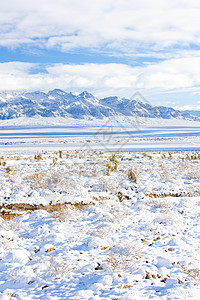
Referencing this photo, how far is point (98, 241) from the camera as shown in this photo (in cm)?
507

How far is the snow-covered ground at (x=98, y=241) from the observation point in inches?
144

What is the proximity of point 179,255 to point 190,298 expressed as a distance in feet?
4.24

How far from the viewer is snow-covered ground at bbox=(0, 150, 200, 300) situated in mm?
3662

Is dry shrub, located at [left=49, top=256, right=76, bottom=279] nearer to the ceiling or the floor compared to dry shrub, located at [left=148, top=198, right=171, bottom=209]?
nearer to the ceiling

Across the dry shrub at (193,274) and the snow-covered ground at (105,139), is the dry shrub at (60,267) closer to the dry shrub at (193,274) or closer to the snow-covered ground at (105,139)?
the dry shrub at (193,274)

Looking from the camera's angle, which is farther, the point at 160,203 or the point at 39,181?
the point at 39,181

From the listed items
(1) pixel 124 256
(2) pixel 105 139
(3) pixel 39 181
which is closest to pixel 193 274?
(1) pixel 124 256

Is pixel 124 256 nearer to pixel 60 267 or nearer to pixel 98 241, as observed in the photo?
pixel 98 241

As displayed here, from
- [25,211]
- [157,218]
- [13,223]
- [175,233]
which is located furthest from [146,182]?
[13,223]

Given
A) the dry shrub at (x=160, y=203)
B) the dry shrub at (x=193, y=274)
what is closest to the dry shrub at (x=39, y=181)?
the dry shrub at (x=160, y=203)

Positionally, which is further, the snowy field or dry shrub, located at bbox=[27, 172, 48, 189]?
dry shrub, located at bbox=[27, 172, 48, 189]

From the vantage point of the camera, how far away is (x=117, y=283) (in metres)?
3.75

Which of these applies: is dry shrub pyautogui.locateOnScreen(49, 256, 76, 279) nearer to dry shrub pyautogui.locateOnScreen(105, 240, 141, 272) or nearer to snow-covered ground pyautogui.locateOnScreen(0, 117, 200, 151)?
dry shrub pyautogui.locateOnScreen(105, 240, 141, 272)

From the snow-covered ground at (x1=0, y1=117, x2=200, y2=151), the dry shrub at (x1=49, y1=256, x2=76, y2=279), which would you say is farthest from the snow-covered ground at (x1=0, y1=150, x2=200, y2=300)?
the snow-covered ground at (x1=0, y1=117, x2=200, y2=151)
